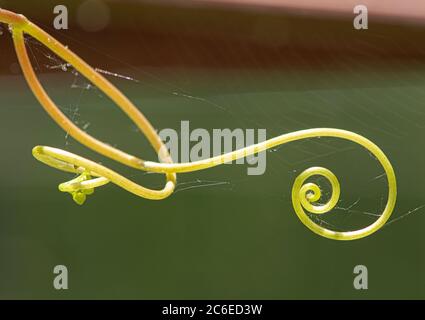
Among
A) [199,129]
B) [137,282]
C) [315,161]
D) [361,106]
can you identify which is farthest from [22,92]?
[361,106]

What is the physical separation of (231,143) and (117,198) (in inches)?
29.7

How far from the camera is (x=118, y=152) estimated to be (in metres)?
0.71

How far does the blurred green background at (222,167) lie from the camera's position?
5.32 feet

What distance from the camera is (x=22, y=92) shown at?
1.83 m

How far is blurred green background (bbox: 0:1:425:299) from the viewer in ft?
5.32

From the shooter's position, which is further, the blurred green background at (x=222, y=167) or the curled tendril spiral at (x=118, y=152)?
the blurred green background at (x=222, y=167)

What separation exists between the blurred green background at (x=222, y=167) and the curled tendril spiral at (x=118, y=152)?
0.68 m

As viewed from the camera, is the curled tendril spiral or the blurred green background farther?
the blurred green background

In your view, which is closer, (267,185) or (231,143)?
(231,143)

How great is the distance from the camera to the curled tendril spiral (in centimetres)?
72

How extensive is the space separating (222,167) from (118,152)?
1.07m

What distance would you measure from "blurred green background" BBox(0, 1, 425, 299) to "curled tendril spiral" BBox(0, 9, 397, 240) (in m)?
0.68

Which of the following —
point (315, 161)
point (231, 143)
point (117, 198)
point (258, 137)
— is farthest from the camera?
point (117, 198)

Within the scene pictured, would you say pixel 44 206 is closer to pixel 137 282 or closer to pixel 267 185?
pixel 137 282
